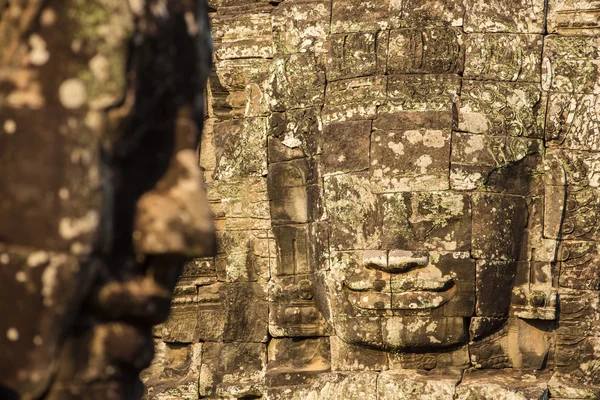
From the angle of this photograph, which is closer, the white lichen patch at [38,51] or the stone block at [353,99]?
the white lichen patch at [38,51]

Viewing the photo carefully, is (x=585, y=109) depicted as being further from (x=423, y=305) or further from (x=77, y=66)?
(x=77, y=66)

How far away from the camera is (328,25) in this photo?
37.2 ft

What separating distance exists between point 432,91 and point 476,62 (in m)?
0.42

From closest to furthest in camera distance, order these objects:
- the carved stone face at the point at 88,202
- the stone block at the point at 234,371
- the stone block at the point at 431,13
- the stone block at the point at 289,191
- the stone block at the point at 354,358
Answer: the carved stone face at the point at 88,202, the stone block at the point at 431,13, the stone block at the point at 354,358, the stone block at the point at 289,191, the stone block at the point at 234,371

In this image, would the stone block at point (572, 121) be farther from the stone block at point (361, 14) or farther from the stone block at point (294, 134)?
the stone block at point (294, 134)

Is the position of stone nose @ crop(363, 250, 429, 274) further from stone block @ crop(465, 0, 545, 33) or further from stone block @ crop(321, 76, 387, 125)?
stone block @ crop(465, 0, 545, 33)

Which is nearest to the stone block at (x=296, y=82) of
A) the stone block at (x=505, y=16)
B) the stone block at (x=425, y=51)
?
the stone block at (x=425, y=51)

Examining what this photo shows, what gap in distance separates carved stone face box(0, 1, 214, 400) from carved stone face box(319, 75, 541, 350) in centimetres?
675

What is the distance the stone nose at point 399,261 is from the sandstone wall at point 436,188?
0.08 ft

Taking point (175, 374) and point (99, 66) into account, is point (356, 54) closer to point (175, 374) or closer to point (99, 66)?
point (175, 374)

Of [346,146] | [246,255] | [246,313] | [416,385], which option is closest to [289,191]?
[246,255]

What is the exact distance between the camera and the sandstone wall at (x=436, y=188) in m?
10.7

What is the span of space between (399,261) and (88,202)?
278 inches

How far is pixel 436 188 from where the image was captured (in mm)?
10586
